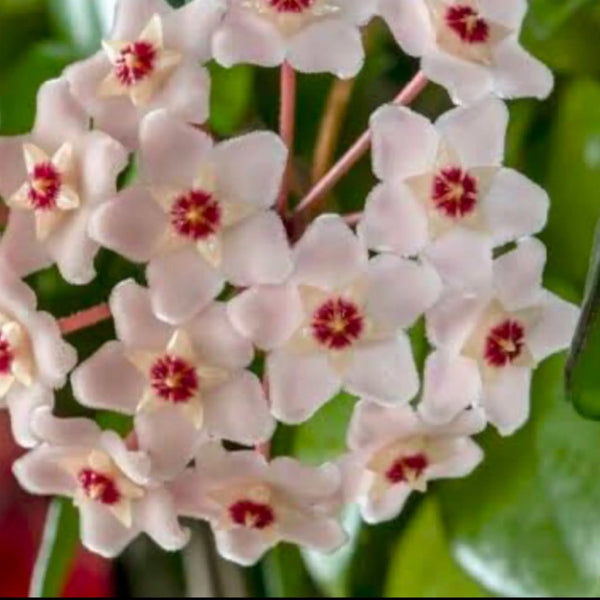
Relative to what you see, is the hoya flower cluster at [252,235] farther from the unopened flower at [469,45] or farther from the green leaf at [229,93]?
the green leaf at [229,93]

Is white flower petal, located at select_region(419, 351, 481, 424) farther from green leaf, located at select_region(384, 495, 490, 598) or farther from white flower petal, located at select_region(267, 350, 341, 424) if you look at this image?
green leaf, located at select_region(384, 495, 490, 598)

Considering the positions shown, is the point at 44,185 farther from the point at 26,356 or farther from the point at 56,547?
the point at 56,547

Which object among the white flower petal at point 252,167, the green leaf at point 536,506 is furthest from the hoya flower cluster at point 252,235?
the green leaf at point 536,506

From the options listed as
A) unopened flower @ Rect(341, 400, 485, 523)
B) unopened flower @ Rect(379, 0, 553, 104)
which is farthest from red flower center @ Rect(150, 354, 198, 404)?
unopened flower @ Rect(379, 0, 553, 104)

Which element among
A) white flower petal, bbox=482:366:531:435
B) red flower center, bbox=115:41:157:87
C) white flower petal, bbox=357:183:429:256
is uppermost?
red flower center, bbox=115:41:157:87

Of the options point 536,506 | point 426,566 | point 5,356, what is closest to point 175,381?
point 5,356

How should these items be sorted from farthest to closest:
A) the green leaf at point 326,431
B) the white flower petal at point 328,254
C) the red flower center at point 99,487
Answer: the green leaf at point 326,431, the red flower center at point 99,487, the white flower petal at point 328,254
